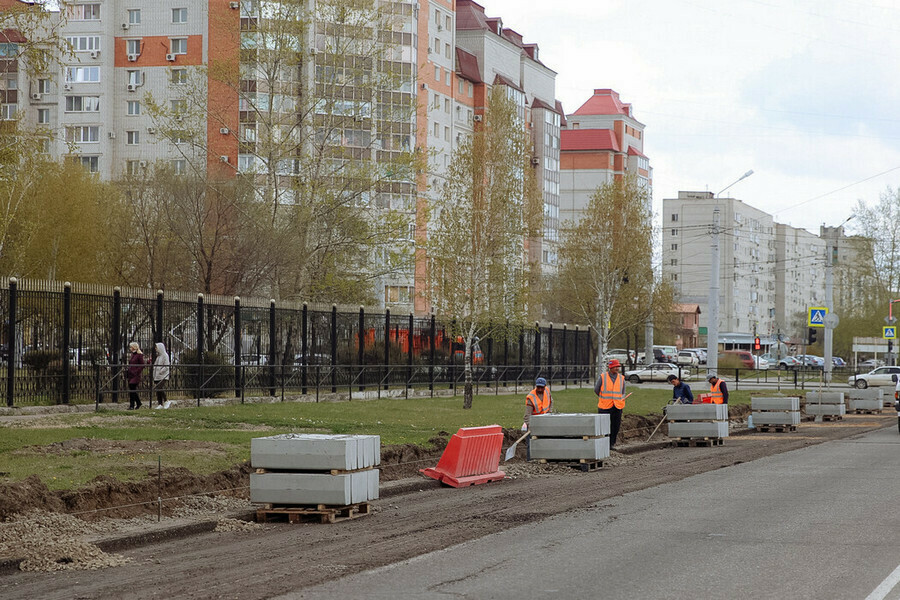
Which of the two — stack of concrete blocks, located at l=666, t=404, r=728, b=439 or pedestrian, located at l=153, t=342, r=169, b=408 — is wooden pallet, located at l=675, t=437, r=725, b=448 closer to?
stack of concrete blocks, located at l=666, t=404, r=728, b=439

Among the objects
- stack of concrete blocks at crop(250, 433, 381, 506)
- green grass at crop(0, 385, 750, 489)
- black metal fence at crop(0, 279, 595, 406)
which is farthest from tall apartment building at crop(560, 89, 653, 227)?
stack of concrete blocks at crop(250, 433, 381, 506)

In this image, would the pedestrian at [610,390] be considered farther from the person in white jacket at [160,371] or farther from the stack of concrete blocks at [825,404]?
the stack of concrete blocks at [825,404]

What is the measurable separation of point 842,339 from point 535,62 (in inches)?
1475

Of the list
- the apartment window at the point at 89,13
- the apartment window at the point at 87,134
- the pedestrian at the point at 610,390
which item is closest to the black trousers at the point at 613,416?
the pedestrian at the point at 610,390

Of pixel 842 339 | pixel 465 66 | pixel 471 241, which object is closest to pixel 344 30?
pixel 471 241

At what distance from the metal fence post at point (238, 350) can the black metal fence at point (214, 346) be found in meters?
0.03

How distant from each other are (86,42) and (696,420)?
65895 millimetres

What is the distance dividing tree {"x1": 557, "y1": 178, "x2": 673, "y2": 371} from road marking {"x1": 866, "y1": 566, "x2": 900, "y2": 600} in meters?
48.1

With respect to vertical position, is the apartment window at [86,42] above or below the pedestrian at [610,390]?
above

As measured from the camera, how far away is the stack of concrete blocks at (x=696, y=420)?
2508 centimetres

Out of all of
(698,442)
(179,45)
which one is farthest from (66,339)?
(179,45)

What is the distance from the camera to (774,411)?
30578 millimetres

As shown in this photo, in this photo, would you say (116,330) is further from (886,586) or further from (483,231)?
(886,586)

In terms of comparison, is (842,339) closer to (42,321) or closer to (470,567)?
(42,321)
